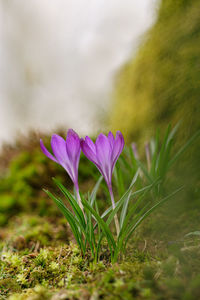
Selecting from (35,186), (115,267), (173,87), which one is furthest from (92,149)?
(35,186)

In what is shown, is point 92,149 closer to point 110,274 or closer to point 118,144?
point 118,144

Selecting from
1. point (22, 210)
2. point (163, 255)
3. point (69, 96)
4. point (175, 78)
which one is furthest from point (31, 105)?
point (163, 255)

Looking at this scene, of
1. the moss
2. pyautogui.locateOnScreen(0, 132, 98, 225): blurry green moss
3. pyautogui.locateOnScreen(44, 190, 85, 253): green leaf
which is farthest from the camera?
pyautogui.locateOnScreen(0, 132, 98, 225): blurry green moss

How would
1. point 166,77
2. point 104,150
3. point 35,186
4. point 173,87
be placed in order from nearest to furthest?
point 104,150
point 173,87
point 166,77
point 35,186

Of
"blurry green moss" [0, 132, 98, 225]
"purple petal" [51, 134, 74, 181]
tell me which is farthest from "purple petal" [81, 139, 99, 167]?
"blurry green moss" [0, 132, 98, 225]

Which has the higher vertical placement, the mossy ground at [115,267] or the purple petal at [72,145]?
the purple petal at [72,145]

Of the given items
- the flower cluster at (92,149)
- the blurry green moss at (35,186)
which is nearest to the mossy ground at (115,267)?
the flower cluster at (92,149)

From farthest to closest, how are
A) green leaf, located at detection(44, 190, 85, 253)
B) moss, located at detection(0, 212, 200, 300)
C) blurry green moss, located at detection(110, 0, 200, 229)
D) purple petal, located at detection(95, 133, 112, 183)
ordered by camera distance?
blurry green moss, located at detection(110, 0, 200, 229) < green leaf, located at detection(44, 190, 85, 253) < purple petal, located at detection(95, 133, 112, 183) < moss, located at detection(0, 212, 200, 300)

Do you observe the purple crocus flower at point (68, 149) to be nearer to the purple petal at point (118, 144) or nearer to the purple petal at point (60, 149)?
the purple petal at point (60, 149)

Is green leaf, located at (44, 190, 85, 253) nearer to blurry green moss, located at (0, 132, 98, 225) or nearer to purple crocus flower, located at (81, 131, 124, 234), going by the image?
purple crocus flower, located at (81, 131, 124, 234)
